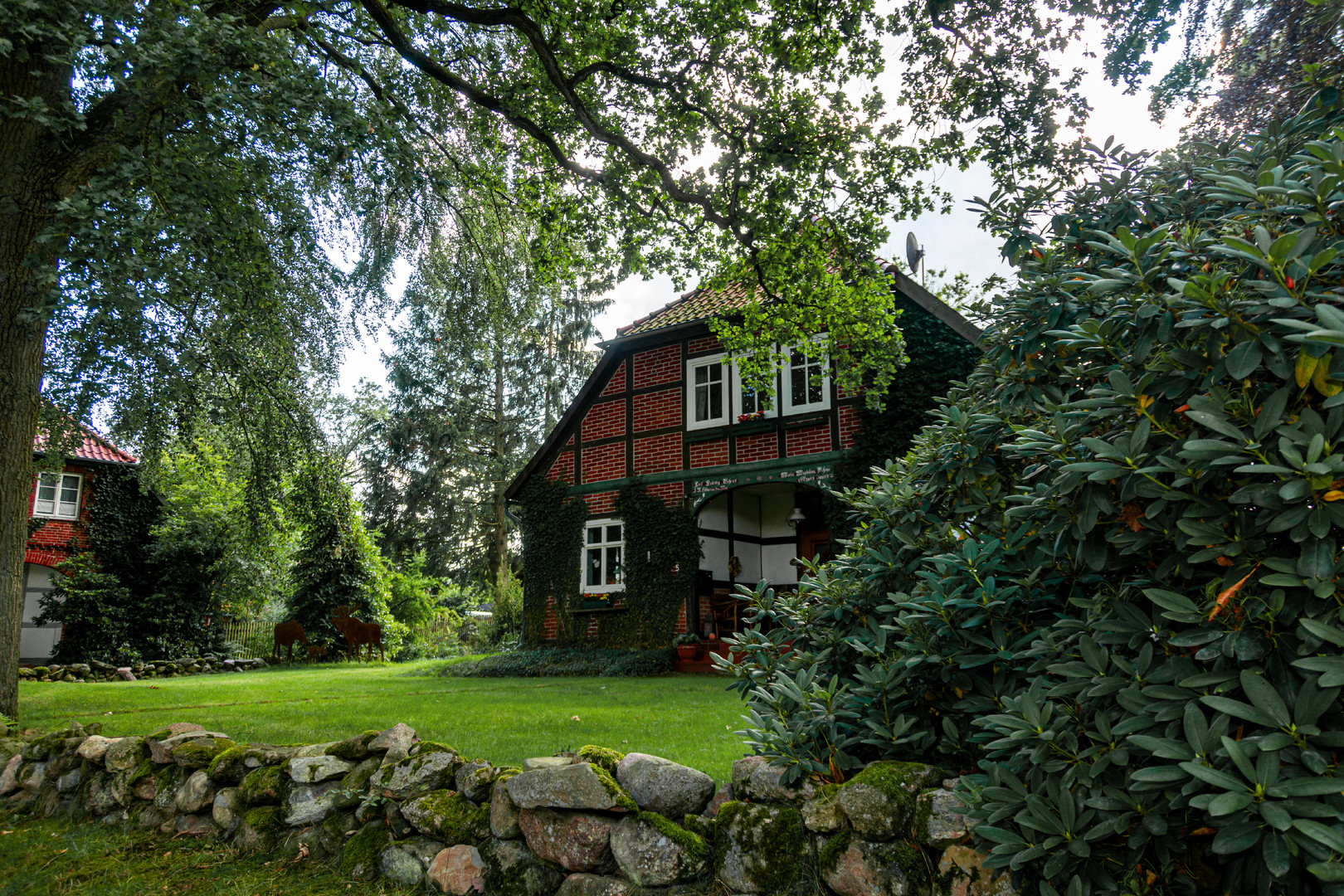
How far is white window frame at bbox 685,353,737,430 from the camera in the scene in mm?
13961

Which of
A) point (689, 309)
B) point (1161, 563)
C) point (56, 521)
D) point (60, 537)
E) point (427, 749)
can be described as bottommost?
point (427, 749)

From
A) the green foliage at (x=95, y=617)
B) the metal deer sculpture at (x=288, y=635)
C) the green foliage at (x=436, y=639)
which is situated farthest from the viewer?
the green foliage at (x=436, y=639)

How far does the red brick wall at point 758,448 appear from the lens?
13375 millimetres

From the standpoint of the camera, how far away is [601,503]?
15.3 meters

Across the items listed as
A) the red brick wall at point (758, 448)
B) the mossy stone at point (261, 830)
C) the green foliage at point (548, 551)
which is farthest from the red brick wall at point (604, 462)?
the mossy stone at point (261, 830)

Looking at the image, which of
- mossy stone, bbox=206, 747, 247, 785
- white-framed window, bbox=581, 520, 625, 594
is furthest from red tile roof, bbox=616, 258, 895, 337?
mossy stone, bbox=206, 747, 247, 785

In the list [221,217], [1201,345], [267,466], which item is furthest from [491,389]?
[1201,345]

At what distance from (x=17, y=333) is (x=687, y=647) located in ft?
32.6

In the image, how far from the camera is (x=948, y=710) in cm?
258

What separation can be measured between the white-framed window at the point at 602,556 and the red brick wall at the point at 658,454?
48.8 inches

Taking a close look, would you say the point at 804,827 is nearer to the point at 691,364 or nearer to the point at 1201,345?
the point at 1201,345

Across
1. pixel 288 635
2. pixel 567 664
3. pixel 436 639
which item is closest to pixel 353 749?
pixel 567 664

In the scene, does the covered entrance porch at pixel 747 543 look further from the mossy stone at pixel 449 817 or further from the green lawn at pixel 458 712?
the mossy stone at pixel 449 817

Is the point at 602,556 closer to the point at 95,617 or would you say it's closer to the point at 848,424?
the point at 848,424
